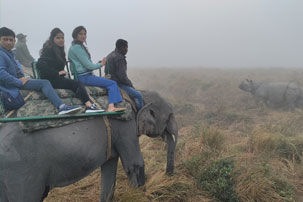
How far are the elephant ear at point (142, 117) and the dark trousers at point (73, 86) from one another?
783mm

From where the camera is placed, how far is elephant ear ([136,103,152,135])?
10.2 feet

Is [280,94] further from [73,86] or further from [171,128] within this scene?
[73,86]

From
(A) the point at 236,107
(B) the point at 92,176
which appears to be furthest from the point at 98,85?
(A) the point at 236,107

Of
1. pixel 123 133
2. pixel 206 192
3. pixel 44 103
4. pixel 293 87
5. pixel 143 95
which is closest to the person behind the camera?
pixel 44 103

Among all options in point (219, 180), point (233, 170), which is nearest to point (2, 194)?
point (219, 180)

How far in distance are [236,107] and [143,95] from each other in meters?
9.92

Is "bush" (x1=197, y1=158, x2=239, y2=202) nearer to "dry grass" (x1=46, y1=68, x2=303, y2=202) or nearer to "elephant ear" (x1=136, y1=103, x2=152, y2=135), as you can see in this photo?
"dry grass" (x1=46, y1=68, x2=303, y2=202)

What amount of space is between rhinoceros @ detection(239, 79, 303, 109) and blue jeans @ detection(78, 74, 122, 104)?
445 inches

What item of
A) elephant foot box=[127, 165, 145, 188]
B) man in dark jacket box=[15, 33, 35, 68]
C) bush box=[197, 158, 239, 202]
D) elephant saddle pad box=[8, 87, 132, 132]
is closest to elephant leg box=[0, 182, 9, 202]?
elephant saddle pad box=[8, 87, 132, 132]

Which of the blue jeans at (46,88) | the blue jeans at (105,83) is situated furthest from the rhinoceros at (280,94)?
the blue jeans at (46,88)

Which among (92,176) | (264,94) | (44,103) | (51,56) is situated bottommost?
(92,176)

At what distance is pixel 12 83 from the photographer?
7.52 ft

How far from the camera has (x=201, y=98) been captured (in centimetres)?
1506

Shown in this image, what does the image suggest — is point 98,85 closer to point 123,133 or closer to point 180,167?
point 123,133
